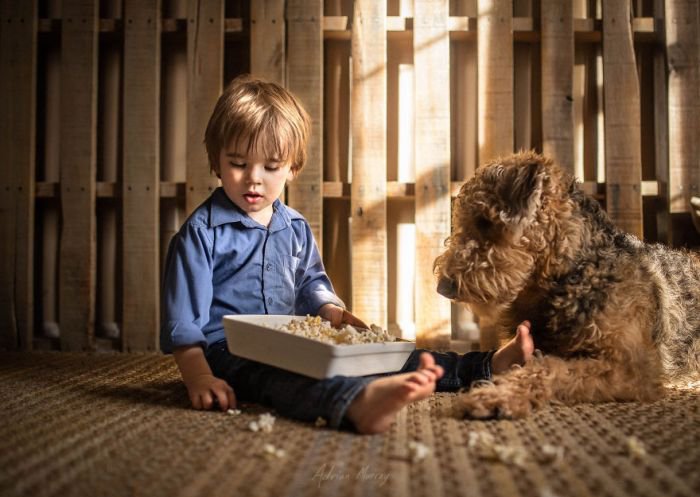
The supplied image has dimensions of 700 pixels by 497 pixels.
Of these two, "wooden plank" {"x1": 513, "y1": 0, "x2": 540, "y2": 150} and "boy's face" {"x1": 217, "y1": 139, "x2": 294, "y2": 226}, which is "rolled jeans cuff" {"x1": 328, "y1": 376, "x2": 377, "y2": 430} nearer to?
"boy's face" {"x1": 217, "y1": 139, "x2": 294, "y2": 226}

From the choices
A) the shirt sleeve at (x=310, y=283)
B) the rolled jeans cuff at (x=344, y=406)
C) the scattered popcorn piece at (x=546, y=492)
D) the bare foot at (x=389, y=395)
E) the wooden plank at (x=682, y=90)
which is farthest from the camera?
the wooden plank at (x=682, y=90)

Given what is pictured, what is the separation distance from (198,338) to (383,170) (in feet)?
5.68

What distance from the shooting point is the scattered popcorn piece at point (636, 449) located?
5.02ft

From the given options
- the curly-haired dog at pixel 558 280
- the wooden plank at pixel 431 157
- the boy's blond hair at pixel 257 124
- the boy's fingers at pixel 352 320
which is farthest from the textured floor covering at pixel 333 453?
the wooden plank at pixel 431 157

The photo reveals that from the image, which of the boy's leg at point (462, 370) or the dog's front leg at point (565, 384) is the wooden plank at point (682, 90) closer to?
the dog's front leg at point (565, 384)

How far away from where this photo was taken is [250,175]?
2449 millimetres

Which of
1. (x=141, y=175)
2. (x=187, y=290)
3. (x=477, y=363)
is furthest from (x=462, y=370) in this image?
(x=141, y=175)

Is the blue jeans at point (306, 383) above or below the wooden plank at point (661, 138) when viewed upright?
below

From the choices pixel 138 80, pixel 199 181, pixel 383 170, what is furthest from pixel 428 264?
pixel 138 80

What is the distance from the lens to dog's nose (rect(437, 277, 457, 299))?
7.47 feet

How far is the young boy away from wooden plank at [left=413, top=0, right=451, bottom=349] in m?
0.92

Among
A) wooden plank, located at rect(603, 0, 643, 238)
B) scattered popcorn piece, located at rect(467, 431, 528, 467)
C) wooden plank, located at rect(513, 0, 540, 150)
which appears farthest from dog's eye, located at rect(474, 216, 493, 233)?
wooden plank, located at rect(513, 0, 540, 150)

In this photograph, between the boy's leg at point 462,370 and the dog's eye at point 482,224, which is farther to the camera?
the boy's leg at point 462,370

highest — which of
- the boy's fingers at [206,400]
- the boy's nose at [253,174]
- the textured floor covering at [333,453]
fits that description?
the boy's nose at [253,174]
